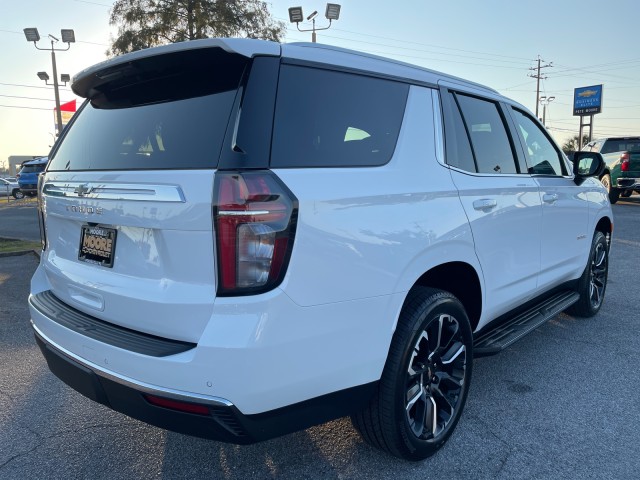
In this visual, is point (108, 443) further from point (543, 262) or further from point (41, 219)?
point (543, 262)

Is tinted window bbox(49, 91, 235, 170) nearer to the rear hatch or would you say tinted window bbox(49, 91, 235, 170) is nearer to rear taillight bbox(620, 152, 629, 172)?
the rear hatch

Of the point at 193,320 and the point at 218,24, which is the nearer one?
the point at 193,320

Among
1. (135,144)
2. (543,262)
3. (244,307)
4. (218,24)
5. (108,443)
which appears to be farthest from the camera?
(218,24)

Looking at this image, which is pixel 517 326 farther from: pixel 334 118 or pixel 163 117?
pixel 163 117

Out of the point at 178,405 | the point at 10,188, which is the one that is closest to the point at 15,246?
the point at 178,405

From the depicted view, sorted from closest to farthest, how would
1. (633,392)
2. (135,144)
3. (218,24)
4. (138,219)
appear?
(138,219) < (135,144) < (633,392) < (218,24)

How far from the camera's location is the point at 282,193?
1.82 m

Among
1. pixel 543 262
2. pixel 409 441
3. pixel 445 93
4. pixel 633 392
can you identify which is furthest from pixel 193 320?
pixel 633 392

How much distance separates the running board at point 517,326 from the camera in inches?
116

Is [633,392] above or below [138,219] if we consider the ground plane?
below

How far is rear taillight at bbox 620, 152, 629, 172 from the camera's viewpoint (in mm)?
14914

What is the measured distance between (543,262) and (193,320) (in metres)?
2.72

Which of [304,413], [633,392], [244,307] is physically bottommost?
[633,392]

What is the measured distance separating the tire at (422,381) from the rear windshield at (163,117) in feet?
3.85
